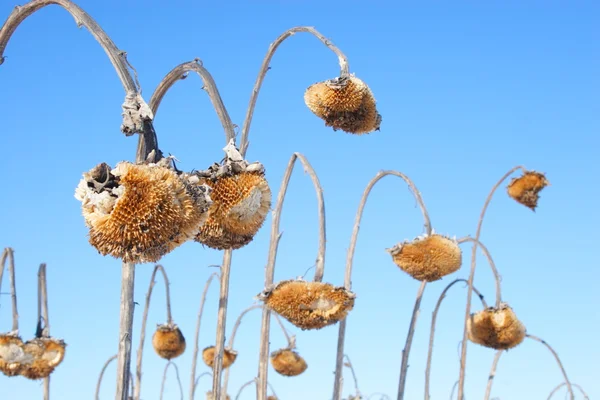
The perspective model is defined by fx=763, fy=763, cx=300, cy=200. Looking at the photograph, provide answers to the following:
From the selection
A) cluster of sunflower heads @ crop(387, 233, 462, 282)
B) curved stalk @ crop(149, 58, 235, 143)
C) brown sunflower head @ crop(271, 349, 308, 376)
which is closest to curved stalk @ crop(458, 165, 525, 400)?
brown sunflower head @ crop(271, 349, 308, 376)

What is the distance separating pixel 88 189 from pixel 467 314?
7.66 m

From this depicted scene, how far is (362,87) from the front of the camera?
480 centimetres

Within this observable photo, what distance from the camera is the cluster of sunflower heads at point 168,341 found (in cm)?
1038

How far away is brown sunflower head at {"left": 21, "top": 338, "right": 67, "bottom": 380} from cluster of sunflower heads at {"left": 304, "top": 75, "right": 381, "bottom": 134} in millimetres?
3980

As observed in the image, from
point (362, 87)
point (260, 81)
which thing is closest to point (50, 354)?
point (260, 81)

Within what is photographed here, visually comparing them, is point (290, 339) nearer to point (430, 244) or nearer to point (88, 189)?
point (430, 244)

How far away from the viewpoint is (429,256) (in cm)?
646

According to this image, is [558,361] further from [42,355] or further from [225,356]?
[42,355]

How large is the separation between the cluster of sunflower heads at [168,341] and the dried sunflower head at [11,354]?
3190mm

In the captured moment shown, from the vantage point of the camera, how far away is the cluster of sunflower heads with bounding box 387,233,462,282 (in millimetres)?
Answer: 6445

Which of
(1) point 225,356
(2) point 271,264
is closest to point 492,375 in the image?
(1) point 225,356

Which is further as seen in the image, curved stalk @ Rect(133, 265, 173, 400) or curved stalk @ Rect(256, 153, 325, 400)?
curved stalk @ Rect(133, 265, 173, 400)

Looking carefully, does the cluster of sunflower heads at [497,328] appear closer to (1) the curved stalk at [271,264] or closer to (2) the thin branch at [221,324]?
(1) the curved stalk at [271,264]

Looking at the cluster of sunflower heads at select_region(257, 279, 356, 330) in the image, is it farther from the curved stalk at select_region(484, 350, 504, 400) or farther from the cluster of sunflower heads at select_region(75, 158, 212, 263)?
the curved stalk at select_region(484, 350, 504, 400)
